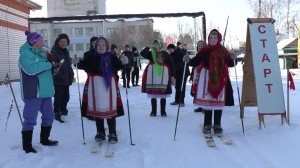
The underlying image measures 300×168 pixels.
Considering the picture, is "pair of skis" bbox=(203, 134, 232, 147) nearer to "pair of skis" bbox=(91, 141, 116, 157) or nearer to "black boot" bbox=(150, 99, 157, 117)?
"pair of skis" bbox=(91, 141, 116, 157)

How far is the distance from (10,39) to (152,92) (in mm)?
11172

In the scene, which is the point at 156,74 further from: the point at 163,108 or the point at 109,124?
the point at 109,124

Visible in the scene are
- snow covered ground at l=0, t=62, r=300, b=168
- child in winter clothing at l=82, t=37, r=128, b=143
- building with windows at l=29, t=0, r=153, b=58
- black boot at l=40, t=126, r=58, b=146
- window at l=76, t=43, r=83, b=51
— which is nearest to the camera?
snow covered ground at l=0, t=62, r=300, b=168

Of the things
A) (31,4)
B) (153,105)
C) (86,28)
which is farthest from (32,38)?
(86,28)

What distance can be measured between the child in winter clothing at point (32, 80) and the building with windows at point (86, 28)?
32215 millimetres

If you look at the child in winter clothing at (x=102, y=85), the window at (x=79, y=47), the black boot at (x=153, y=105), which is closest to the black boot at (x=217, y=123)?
the child in winter clothing at (x=102, y=85)

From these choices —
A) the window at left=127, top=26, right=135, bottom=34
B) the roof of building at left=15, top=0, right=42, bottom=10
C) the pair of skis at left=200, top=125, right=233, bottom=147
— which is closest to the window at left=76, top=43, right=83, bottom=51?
the window at left=127, top=26, right=135, bottom=34

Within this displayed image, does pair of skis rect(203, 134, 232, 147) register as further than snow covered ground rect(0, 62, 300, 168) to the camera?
Yes

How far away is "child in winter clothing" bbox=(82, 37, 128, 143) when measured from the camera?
16.2 feet

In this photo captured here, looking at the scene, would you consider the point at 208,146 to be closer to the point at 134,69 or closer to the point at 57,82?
the point at 57,82

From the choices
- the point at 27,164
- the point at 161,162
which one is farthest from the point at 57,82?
the point at 161,162

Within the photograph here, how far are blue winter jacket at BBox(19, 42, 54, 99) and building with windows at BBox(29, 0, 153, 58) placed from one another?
32259 mm

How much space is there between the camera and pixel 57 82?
6496 millimetres

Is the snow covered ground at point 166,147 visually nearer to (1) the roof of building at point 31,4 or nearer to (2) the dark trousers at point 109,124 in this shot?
(2) the dark trousers at point 109,124
